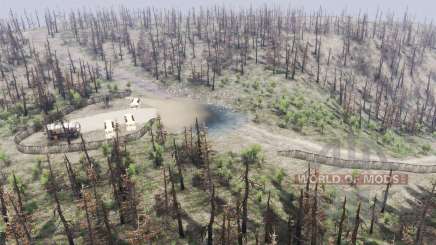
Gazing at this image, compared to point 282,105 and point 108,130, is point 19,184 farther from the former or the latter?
point 282,105

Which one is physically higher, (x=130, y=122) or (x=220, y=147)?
(x=130, y=122)

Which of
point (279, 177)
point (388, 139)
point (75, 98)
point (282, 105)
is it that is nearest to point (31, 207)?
point (279, 177)

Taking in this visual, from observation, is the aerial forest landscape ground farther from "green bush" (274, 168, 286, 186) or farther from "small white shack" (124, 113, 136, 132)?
"small white shack" (124, 113, 136, 132)

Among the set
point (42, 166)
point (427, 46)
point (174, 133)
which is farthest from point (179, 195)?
point (427, 46)

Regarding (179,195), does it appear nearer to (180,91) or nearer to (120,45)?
(180,91)

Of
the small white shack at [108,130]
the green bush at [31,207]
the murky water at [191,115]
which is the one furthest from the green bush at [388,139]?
the green bush at [31,207]

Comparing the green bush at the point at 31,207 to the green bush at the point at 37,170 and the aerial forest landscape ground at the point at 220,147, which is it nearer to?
the aerial forest landscape ground at the point at 220,147
